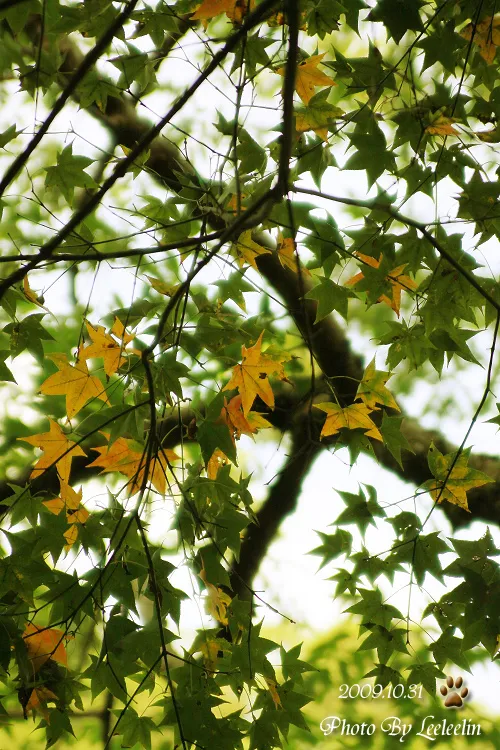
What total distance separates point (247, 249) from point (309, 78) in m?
0.34

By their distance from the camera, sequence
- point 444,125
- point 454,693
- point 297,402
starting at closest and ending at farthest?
point 444,125 → point 297,402 → point 454,693

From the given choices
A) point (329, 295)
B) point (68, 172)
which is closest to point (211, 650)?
point (329, 295)

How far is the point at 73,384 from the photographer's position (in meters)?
1.16

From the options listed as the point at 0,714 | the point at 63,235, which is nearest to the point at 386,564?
the point at 0,714

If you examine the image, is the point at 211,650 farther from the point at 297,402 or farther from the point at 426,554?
the point at 297,402

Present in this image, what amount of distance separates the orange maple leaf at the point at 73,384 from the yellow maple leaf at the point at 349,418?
41 cm

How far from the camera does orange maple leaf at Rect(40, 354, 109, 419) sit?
1.13 m

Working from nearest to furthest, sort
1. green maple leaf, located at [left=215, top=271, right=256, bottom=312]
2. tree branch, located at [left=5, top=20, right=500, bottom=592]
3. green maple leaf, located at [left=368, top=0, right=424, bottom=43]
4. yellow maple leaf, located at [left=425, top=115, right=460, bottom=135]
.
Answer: green maple leaf, located at [left=368, top=0, right=424, bottom=43] → yellow maple leaf, located at [left=425, top=115, right=460, bottom=135] → green maple leaf, located at [left=215, top=271, right=256, bottom=312] → tree branch, located at [left=5, top=20, right=500, bottom=592]

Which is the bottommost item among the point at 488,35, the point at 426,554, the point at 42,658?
the point at 42,658

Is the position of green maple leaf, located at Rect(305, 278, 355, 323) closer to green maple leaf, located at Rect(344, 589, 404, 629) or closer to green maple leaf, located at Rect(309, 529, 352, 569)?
green maple leaf, located at Rect(309, 529, 352, 569)

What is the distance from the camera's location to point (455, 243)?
1198mm

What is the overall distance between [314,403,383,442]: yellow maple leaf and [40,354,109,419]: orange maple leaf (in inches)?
16.3

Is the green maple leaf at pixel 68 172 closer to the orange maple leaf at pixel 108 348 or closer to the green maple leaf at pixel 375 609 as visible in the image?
the orange maple leaf at pixel 108 348

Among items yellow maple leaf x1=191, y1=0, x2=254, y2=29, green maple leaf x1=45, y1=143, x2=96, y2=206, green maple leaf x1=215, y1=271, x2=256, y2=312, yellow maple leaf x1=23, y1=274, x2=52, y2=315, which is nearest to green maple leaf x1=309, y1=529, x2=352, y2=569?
green maple leaf x1=215, y1=271, x2=256, y2=312
